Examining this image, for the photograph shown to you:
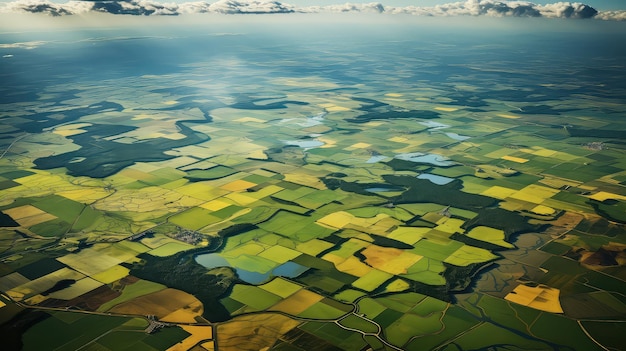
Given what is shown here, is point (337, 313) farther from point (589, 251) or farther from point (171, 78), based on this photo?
point (171, 78)

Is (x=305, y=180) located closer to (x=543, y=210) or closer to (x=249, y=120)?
(x=543, y=210)

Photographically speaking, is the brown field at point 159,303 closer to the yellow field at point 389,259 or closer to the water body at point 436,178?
the yellow field at point 389,259

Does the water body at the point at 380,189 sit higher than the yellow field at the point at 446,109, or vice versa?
the water body at the point at 380,189

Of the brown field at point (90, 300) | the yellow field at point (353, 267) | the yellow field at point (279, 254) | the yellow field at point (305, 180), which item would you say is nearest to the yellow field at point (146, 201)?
the yellow field at point (305, 180)

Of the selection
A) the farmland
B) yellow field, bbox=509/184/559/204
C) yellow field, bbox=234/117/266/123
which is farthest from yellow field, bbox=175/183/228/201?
yellow field, bbox=234/117/266/123

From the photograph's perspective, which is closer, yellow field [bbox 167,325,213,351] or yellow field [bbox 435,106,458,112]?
yellow field [bbox 167,325,213,351]

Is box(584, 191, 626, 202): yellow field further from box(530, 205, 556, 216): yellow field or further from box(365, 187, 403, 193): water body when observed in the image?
box(365, 187, 403, 193): water body
